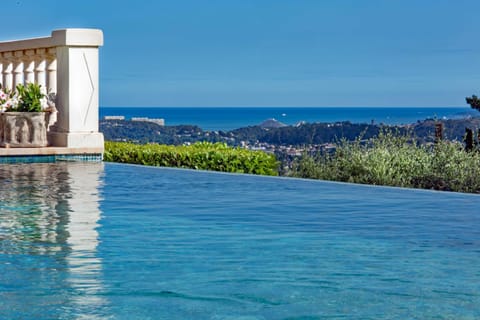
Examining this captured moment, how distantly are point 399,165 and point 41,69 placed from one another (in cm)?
703

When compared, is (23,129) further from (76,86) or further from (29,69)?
(29,69)

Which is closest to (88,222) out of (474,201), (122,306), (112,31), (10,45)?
(122,306)

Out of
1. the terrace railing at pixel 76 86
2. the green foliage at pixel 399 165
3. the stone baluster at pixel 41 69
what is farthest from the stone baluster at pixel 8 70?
the green foliage at pixel 399 165

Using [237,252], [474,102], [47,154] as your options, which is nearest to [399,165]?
[47,154]

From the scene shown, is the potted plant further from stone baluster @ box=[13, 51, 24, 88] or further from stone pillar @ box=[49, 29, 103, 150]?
stone baluster @ box=[13, 51, 24, 88]

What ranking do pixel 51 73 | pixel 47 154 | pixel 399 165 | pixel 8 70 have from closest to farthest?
pixel 399 165, pixel 47 154, pixel 51 73, pixel 8 70

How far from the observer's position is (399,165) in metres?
13.3

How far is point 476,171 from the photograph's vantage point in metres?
12.8

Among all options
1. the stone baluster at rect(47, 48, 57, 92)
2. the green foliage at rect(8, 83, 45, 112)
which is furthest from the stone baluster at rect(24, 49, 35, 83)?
the green foliage at rect(8, 83, 45, 112)

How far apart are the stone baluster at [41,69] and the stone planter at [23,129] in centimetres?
134

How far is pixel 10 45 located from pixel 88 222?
969 cm

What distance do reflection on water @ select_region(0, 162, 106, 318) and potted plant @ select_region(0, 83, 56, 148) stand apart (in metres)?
2.77

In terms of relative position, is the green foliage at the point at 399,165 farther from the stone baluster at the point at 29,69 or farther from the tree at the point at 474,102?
the tree at the point at 474,102

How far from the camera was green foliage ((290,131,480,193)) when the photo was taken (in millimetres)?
12883
